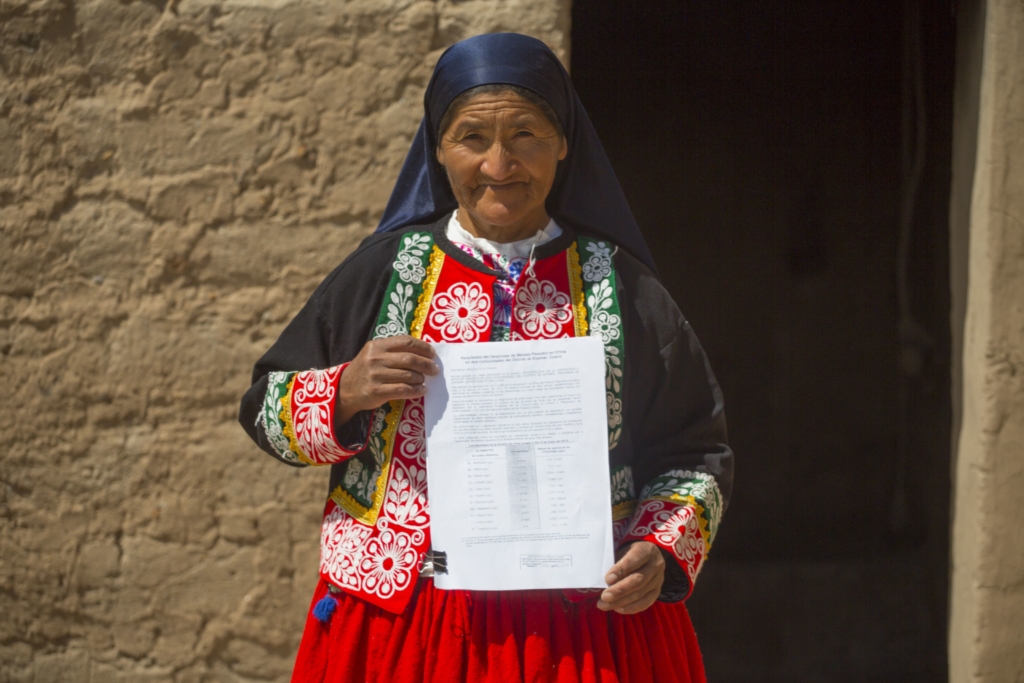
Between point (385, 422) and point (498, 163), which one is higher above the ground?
point (498, 163)

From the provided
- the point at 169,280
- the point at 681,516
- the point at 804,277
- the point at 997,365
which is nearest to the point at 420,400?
the point at 681,516

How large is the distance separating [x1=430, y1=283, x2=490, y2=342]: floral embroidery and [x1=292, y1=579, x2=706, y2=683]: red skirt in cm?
43

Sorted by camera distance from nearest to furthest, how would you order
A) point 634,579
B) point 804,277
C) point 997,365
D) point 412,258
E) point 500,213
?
point 634,579 → point 500,213 → point 412,258 → point 997,365 → point 804,277

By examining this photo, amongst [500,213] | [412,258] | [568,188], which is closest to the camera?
[500,213]

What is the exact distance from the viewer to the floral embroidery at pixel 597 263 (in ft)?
5.78

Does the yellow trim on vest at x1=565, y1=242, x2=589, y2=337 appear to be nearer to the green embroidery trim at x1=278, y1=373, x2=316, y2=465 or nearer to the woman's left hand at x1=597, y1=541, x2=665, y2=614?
the woman's left hand at x1=597, y1=541, x2=665, y2=614

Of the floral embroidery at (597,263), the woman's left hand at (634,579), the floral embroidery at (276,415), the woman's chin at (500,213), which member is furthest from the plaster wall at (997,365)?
the floral embroidery at (276,415)

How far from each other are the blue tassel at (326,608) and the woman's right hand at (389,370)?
37 centimetres

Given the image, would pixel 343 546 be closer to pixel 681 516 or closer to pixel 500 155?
pixel 681 516

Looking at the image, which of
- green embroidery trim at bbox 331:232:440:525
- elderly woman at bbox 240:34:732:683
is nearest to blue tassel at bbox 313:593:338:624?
elderly woman at bbox 240:34:732:683

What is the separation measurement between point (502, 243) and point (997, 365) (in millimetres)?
1586

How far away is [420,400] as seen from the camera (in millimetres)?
1667

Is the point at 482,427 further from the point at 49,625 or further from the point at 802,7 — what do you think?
the point at 802,7

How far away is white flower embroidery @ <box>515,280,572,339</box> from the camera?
1.69 metres
